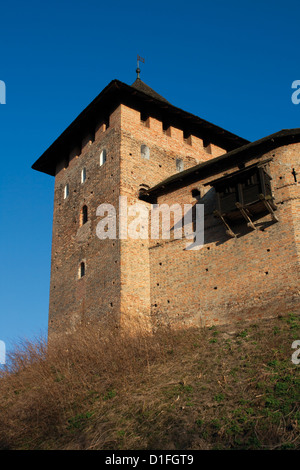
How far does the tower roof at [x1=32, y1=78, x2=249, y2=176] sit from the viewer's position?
20281 mm

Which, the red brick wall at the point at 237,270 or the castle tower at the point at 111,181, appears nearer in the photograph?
the red brick wall at the point at 237,270

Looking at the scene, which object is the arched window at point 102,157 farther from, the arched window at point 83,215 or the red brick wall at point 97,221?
the arched window at point 83,215

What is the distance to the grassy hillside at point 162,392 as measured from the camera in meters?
9.86

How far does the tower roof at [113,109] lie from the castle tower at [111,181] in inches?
1.6

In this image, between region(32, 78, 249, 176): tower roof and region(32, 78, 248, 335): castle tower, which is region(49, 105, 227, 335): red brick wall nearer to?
region(32, 78, 248, 335): castle tower

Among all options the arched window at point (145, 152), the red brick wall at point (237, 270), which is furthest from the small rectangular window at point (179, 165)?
the red brick wall at point (237, 270)

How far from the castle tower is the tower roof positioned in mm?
41

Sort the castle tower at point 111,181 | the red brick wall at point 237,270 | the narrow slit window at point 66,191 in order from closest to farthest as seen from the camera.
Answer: the red brick wall at point 237,270, the castle tower at point 111,181, the narrow slit window at point 66,191

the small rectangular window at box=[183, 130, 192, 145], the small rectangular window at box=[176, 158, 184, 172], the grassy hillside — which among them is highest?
the small rectangular window at box=[183, 130, 192, 145]

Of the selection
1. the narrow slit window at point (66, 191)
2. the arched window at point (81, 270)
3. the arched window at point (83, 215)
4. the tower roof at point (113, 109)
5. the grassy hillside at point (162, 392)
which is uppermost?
the tower roof at point (113, 109)

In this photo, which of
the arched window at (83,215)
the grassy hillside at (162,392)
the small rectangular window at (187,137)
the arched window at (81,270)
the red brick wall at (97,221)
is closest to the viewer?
the grassy hillside at (162,392)

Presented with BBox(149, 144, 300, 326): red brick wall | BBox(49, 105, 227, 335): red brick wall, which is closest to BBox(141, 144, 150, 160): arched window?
BBox(49, 105, 227, 335): red brick wall

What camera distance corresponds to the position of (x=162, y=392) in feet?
38.3
